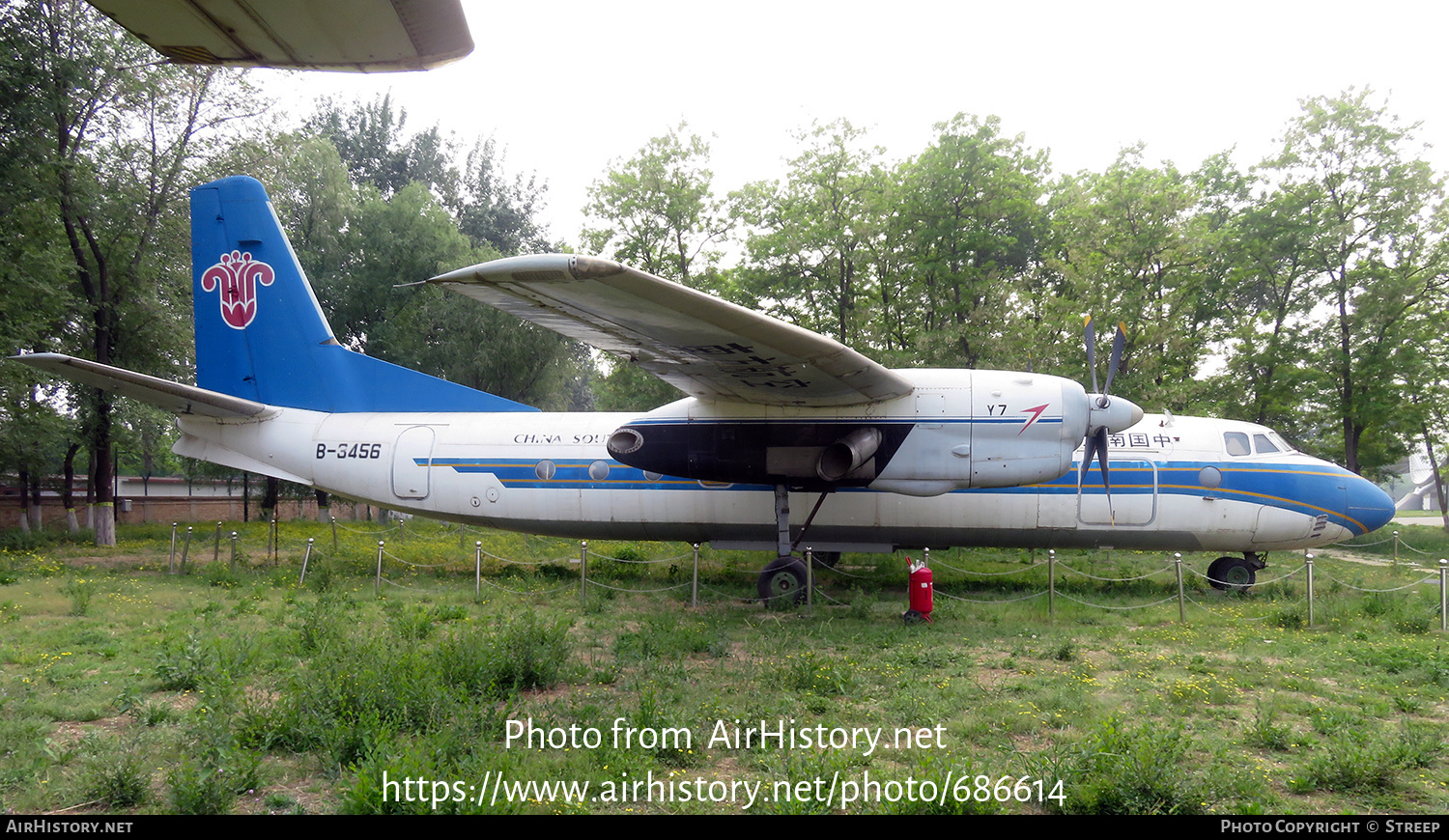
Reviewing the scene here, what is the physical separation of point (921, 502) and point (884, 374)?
11.3 ft

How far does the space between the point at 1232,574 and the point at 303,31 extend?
1416 centimetres

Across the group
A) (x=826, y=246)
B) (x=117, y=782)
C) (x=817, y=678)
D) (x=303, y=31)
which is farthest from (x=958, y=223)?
(x=117, y=782)

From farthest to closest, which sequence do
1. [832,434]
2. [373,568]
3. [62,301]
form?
1. [62,301]
2. [373,568]
3. [832,434]

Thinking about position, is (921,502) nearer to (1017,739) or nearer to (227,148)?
(1017,739)

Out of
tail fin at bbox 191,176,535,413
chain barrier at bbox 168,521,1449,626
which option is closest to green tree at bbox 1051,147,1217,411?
chain barrier at bbox 168,521,1449,626

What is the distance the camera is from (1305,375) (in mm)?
20828

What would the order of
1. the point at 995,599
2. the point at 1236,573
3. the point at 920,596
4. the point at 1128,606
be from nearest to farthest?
the point at 920,596
the point at 1128,606
the point at 995,599
the point at 1236,573

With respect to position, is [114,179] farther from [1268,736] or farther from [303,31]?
[1268,736]

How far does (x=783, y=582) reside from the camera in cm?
1058

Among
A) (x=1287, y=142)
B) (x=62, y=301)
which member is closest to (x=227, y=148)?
(x=62, y=301)

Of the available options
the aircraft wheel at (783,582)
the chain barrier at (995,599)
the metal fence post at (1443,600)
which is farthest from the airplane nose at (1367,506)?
the aircraft wheel at (783,582)

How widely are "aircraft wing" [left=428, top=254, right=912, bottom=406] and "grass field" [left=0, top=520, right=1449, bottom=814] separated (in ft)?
10.2

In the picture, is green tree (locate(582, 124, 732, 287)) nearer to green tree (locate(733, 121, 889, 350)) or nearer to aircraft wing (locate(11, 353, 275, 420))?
green tree (locate(733, 121, 889, 350))

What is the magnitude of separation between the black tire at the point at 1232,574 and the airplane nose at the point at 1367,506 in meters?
1.63
